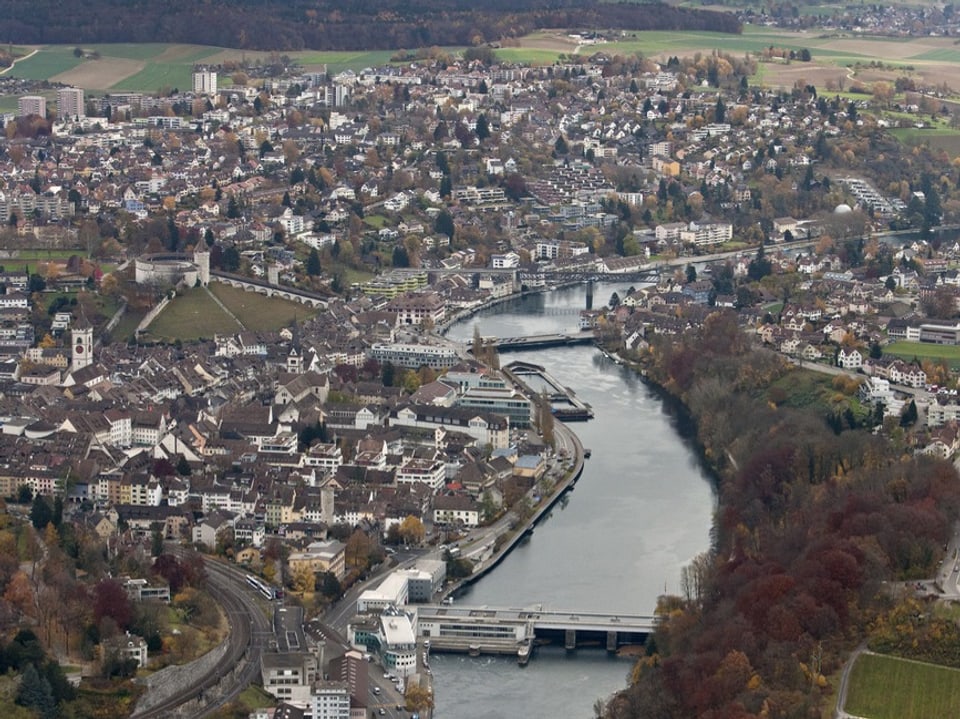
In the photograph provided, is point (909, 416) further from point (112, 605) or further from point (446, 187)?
point (446, 187)

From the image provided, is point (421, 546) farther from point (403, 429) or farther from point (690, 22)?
point (690, 22)

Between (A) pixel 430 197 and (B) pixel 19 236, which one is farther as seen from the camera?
(A) pixel 430 197

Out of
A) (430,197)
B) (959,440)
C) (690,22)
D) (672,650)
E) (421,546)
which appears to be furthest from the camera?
(690,22)

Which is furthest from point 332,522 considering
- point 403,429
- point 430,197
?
point 430,197

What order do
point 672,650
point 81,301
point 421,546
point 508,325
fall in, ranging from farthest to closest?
point 508,325
point 81,301
point 421,546
point 672,650

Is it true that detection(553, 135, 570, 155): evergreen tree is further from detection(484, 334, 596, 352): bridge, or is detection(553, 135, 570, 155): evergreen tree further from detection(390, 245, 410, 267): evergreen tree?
detection(484, 334, 596, 352): bridge

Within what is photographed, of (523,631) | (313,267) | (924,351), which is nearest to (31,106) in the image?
(313,267)
